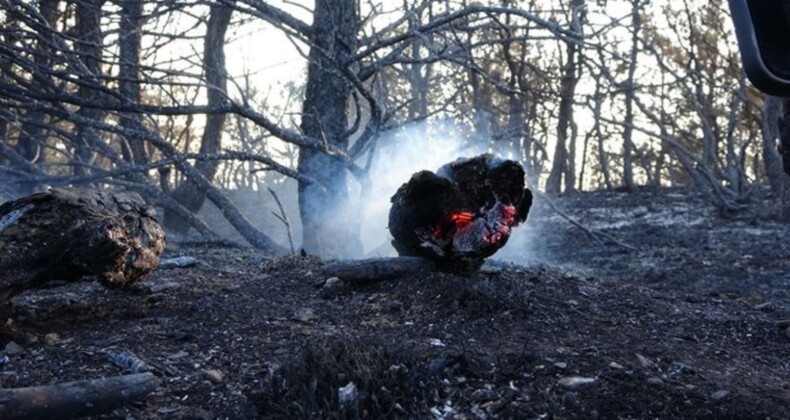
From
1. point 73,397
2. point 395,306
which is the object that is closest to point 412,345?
point 395,306

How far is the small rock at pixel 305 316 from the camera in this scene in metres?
3.42

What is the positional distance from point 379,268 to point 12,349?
159cm

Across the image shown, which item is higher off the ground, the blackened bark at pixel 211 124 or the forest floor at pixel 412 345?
the blackened bark at pixel 211 124

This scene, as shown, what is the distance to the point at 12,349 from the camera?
9.57 ft

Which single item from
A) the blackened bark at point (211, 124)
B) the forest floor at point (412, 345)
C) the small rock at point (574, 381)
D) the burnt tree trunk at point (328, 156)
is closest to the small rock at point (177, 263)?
the forest floor at point (412, 345)

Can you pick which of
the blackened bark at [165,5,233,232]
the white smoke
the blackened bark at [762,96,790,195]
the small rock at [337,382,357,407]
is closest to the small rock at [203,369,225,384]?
the small rock at [337,382,357,407]

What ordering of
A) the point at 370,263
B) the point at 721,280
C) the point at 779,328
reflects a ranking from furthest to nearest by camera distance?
the point at 721,280, the point at 370,263, the point at 779,328

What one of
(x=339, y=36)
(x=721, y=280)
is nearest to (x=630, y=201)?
(x=721, y=280)

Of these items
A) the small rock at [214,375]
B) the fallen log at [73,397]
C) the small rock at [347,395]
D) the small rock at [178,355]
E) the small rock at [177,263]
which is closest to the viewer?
the fallen log at [73,397]

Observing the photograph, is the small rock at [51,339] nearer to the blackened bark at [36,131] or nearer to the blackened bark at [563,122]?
the blackened bark at [36,131]

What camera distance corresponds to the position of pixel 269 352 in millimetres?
2961

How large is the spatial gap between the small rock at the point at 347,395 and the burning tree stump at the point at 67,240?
1.33 metres

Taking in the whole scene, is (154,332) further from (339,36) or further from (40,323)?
(339,36)

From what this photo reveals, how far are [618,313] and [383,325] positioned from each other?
3.50ft
